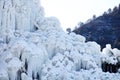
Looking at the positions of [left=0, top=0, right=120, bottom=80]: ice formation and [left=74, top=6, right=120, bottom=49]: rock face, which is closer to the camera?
[left=0, top=0, right=120, bottom=80]: ice formation

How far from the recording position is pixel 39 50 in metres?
30.5

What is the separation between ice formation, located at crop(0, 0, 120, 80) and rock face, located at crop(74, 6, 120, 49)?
3018cm

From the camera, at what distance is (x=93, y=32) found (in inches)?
2933

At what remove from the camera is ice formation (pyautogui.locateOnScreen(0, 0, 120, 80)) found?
96.0 feet

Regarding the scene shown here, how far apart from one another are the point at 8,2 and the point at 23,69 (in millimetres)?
7458

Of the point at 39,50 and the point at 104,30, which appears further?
the point at 104,30

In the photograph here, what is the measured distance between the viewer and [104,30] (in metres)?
74.8

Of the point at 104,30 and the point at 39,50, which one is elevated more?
the point at 104,30

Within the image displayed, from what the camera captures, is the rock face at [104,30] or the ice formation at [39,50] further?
the rock face at [104,30]

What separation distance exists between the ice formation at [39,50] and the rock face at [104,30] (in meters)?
30.2

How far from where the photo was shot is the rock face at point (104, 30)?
6838cm

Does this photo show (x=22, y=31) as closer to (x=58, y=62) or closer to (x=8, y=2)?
(x=8, y=2)

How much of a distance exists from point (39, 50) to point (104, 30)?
45793mm

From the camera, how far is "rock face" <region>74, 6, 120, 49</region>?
224 feet
